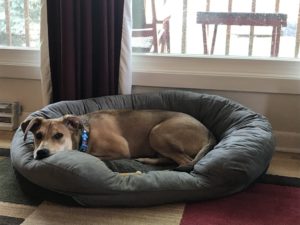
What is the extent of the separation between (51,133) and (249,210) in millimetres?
1148

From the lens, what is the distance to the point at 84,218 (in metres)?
2.08

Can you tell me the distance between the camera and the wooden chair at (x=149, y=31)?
131 inches

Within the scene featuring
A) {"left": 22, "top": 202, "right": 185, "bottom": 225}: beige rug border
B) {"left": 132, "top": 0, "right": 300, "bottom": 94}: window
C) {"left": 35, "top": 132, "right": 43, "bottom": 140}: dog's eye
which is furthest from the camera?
{"left": 132, "top": 0, "right": 300, "bottom": 94}: window

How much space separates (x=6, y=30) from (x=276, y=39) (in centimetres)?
221

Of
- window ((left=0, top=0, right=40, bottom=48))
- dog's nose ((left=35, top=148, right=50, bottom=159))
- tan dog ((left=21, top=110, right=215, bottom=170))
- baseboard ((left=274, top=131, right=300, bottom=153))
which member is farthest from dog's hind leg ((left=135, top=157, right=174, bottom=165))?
window ((left=0, top=0, right=40, bottom=48))

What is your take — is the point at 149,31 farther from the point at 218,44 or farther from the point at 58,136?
the point at 58,136

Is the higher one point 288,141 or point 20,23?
point 20,23

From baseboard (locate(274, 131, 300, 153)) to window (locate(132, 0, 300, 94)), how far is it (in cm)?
33

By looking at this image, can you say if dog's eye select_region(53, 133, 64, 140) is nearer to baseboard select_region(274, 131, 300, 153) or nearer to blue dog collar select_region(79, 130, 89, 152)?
blue dog collar select_region(79, 130, 89, 152)

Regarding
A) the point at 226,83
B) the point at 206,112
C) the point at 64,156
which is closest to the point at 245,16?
the point at 226,83

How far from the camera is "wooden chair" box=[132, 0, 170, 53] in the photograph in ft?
10.9

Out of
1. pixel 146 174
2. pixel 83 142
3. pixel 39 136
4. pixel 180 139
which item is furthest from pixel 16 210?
pixel 180 139

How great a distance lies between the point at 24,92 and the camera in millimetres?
3594

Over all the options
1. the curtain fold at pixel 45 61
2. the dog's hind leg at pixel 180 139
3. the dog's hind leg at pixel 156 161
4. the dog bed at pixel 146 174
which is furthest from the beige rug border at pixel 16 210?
the curtain fold at pixel 45 61
